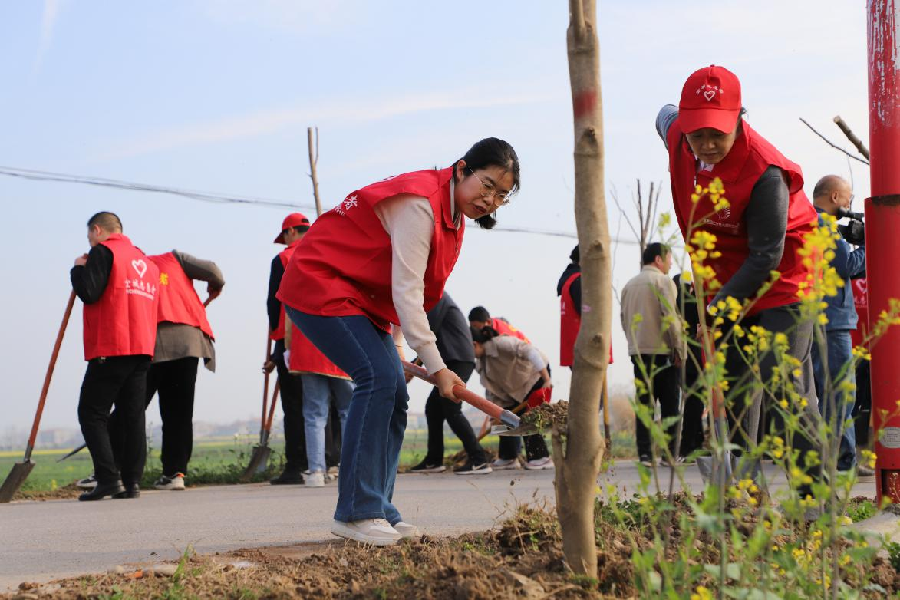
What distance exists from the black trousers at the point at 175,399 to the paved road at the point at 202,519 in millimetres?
409

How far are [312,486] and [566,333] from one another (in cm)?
316

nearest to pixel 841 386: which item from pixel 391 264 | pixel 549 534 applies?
pixel 549 534

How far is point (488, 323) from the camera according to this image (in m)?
10.7

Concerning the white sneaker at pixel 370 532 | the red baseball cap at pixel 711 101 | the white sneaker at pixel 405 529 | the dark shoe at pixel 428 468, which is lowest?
the dark shoe at pixel 428 468

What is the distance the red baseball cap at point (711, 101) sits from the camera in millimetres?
3953

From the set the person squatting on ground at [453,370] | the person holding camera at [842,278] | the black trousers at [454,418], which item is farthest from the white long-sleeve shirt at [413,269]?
the black trousers at [454,418]

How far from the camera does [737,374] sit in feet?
14.9

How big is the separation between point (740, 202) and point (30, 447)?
673 cm

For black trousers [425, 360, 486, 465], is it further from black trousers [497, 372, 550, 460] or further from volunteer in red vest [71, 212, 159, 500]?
volunteer in red vest [71, 212, 159, 500]

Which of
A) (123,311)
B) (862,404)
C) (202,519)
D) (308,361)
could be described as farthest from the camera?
(862,404)

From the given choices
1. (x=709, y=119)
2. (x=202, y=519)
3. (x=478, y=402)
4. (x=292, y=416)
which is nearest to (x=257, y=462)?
(x=292, y=416)

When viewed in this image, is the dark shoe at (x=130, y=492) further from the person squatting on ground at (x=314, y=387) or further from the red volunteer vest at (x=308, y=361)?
the red volunteer vest at (x=308, y=361)

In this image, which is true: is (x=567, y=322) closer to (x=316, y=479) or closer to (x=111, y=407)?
(x=316, y=479)

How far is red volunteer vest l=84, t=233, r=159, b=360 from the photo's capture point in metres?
7.74
